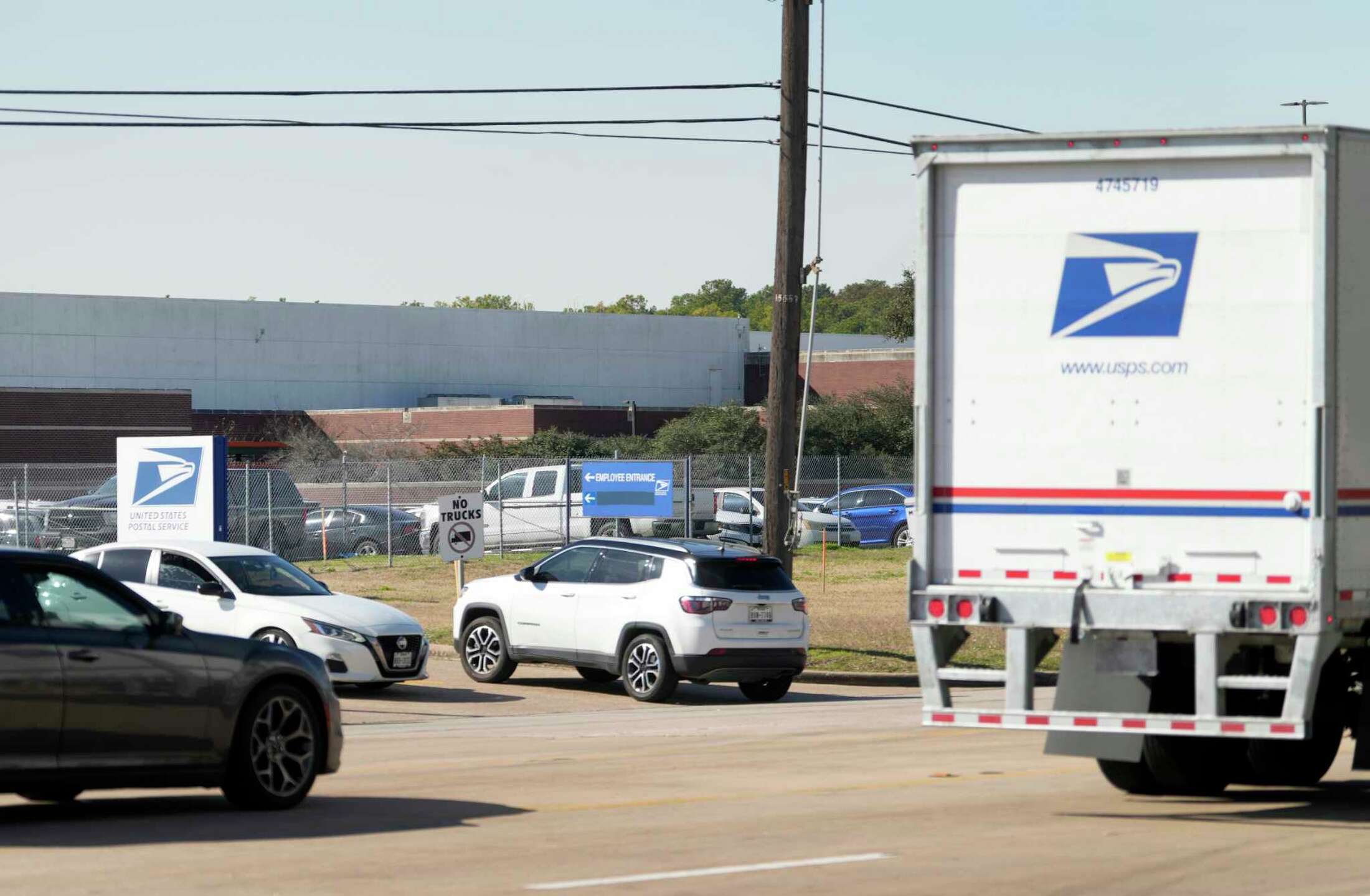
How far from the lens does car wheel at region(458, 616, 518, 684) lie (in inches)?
889

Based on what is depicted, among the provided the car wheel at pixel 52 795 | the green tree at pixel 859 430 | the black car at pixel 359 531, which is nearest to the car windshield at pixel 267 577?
the car wheel at pixel 52 795

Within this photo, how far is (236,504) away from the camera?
137 ft

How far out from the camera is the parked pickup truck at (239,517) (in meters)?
38.2

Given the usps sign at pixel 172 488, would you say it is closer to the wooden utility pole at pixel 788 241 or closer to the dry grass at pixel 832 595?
the dry grass at pixel 832 595

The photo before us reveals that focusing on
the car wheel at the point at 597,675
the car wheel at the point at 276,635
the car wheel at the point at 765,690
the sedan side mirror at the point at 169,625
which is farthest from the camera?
the car wheel at the point at 597,675

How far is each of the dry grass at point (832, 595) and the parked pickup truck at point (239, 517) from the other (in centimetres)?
89

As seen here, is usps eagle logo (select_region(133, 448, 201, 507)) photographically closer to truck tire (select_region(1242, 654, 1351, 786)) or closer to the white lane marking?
truck tire (select_region(1242, 654, 1351, 786))

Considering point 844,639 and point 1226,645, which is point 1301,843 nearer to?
point 1226,645

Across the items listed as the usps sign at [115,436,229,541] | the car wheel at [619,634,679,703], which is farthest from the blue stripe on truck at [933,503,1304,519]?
the usps sign at [115,436,229,541]

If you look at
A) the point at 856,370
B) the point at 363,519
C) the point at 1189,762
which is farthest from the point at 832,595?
the point at 856,370

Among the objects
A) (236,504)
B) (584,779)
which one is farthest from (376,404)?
(584,779)

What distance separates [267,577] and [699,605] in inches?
183

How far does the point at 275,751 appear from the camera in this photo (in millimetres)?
11422

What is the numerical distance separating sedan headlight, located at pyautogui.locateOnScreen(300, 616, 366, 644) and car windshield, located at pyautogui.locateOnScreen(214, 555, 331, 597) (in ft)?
2.11
